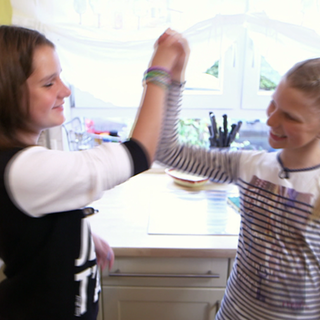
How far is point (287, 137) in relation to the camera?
80 cm

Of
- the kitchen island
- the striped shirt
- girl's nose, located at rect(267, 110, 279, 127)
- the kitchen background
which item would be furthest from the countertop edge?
the kitchen background

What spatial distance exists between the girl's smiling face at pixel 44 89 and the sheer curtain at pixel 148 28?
808 mm

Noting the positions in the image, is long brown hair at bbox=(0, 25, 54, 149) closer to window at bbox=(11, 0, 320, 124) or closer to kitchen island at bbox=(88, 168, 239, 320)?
kitchen island at bbox=(88, 168, 239, 320)

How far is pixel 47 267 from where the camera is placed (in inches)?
26.0

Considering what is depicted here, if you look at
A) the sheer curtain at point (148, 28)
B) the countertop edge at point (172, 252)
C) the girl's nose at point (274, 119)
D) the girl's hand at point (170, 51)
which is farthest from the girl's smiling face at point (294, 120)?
the sheer curtain at point (148, 28)

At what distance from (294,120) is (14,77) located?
63 centimetres

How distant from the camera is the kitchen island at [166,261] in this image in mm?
1083

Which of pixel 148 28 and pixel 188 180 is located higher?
pixel 148 28

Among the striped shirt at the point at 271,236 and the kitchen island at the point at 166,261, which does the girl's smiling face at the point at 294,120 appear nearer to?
the striped shirt at the point at 271,236

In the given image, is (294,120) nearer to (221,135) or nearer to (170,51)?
(170,51)

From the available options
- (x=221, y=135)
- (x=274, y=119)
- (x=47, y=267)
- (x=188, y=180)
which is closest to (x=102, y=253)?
(x=47, y=267)

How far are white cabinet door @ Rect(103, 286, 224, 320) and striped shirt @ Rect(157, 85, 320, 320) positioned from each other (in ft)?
1.02

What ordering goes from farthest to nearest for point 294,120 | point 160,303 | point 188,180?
point 188,180
point 160,303
point 294,120

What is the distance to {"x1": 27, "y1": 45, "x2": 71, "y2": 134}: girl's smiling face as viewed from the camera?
659mm
